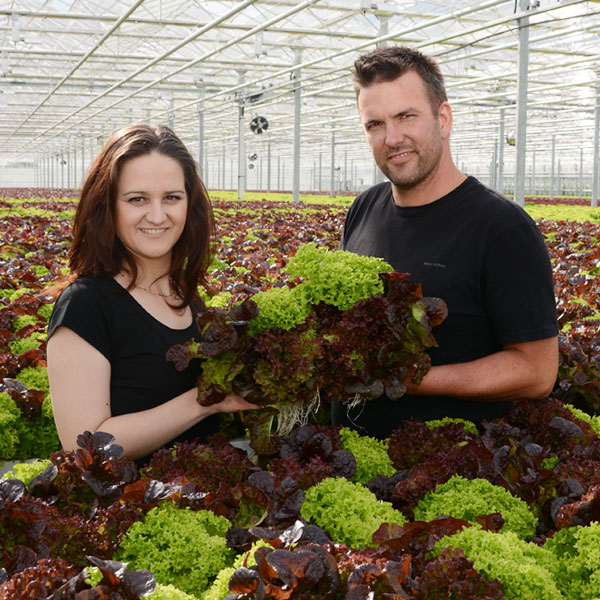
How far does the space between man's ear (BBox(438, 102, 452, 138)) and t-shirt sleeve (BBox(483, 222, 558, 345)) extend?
1.92 feet

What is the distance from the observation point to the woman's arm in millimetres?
2490

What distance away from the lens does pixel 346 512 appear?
2084 millimetres

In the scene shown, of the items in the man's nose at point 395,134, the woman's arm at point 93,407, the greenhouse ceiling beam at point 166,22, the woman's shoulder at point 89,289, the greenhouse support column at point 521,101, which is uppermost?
the greenhouse ceiling beam at point 166,22

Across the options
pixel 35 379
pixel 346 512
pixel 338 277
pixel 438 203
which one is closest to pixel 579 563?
pixel 346 512

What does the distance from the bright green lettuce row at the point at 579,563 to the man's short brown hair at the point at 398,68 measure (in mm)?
1819

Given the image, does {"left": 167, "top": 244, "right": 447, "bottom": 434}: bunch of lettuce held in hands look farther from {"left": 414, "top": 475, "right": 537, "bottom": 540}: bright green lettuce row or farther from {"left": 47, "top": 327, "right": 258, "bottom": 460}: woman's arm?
{"left": 414, "top": 475, "right": 537, "bottom": 540}: bright green lettuce row

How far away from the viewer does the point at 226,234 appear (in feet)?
39.3

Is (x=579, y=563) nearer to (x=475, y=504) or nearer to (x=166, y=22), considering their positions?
(x=475, y=504)

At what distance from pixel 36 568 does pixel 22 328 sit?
389 cm

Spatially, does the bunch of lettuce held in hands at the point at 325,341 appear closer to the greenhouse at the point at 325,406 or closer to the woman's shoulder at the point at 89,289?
the greenhouse at the point at 325,406

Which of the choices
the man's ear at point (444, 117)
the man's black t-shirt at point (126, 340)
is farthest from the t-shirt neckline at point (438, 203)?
the man's black t-shirt at point (126, 340)

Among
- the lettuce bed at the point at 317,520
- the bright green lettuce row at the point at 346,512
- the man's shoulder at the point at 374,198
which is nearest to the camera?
the lettuce bed at the point at 317,520

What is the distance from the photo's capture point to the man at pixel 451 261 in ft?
8.91

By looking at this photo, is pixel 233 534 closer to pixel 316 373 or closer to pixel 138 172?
pixel 316 373
